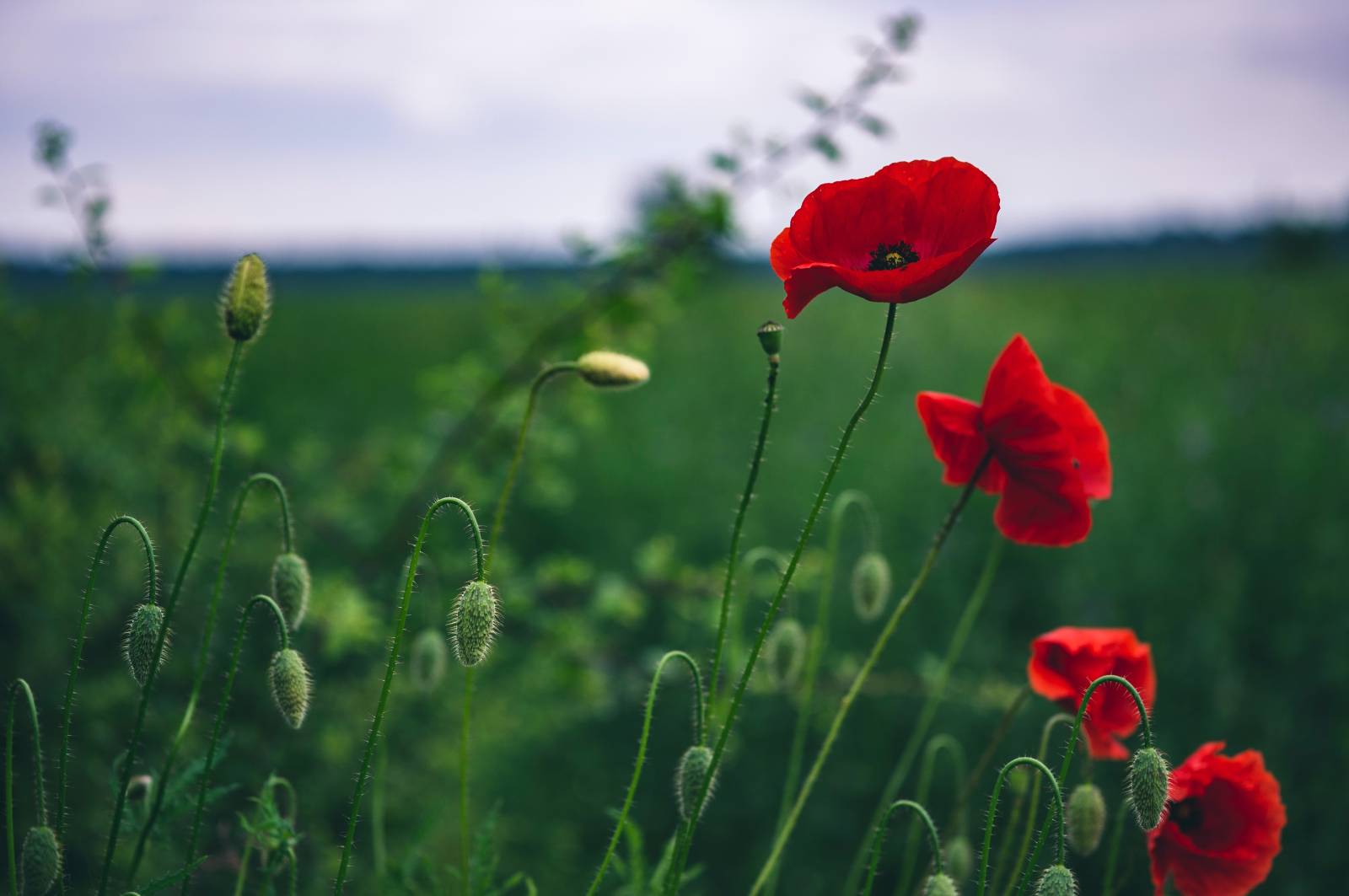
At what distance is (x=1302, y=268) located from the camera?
62.1ft

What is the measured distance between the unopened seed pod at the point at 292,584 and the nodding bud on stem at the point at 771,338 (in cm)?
55

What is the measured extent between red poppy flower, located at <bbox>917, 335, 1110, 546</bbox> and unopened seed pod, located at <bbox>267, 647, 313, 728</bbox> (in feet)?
2.30

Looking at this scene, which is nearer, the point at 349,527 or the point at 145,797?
the point at 145,797

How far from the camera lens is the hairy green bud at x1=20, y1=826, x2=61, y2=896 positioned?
81 cm

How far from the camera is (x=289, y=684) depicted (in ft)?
3.04

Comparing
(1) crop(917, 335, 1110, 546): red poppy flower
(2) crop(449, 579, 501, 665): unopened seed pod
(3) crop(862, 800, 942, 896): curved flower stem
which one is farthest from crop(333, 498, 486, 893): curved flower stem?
(1) crop(917, 335, 1110, 546): red poppy flower

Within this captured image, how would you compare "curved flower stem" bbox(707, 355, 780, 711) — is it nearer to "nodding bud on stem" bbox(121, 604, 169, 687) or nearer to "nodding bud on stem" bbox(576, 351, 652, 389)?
"nodding bud on stem" bbox(576, 351, 652, 389)

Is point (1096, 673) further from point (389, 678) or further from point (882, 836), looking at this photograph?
point (389, 678)

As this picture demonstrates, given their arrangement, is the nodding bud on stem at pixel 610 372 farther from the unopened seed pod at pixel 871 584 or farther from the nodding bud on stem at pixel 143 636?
the unopened seed pod at pixel 871 584

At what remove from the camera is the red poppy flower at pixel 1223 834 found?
1019 mm

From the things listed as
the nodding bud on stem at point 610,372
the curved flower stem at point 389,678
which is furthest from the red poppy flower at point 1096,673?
the curved flower stem at point 389,678

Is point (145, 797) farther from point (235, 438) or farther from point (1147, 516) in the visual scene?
point (1147, 516)

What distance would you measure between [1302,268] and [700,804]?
2215cm

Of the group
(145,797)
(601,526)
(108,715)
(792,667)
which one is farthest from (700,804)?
(601,526)
